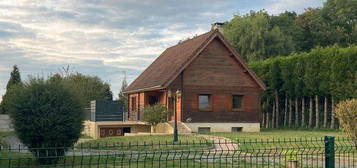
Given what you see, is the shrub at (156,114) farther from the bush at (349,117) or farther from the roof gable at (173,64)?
the bush at (349,117)

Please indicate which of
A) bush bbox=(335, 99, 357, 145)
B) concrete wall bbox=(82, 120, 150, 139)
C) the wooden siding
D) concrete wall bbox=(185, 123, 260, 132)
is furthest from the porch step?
bush bbox=(335, 99, 357, 145)

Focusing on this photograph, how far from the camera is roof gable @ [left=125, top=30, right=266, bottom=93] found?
32.5 meters

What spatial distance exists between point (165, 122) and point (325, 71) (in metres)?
10.9

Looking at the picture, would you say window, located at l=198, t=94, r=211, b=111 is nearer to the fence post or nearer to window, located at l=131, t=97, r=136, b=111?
window, located at l=131, t=97, r=136, b=111

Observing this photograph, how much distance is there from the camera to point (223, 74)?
33875 millimetres

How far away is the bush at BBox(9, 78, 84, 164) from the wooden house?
16.5 m

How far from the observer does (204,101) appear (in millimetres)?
33969

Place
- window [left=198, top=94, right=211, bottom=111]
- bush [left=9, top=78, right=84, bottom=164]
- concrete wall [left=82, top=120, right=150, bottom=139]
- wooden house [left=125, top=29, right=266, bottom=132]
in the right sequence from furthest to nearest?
1. window [left=198, top=94, right=211, bottom=111]
2. concrete wall [left=82, top=120, right=150, bottom=139]
3. wooden house [left=125, top=29, right=266, bottom=132]
4. bush [left=9, top=78, right=84, bottom=164]

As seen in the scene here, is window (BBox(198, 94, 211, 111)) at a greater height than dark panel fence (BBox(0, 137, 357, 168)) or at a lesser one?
greater

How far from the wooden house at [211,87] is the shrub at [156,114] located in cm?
144

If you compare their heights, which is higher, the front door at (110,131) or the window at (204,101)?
the window at (204,101)

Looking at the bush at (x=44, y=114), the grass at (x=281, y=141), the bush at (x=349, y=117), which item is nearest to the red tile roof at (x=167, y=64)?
the grass at (x=281, y=141)

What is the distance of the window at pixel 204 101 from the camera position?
3372cm

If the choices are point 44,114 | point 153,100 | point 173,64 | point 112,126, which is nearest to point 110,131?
point 112,126
